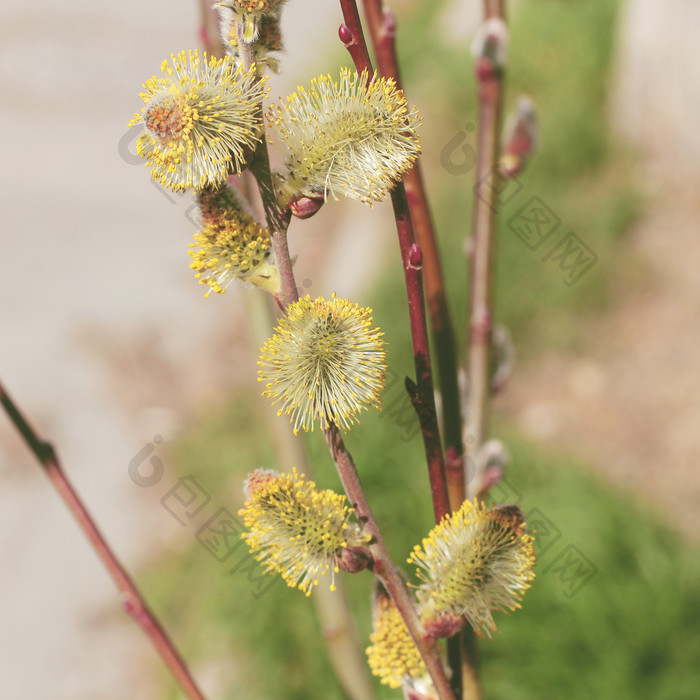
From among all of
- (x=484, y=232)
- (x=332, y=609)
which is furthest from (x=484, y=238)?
(x=332, y=609)

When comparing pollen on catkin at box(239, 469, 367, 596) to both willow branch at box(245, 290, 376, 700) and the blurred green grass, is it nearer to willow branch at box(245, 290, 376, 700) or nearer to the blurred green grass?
willow branch at box(245, 290, 376, 700)

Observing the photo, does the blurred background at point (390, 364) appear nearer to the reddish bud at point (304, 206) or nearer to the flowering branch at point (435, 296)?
the flowering branch at point (435, 296)

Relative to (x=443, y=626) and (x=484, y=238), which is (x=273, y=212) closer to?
(x=443, y=626)

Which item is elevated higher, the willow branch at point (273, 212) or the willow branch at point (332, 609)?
the willow branch at point (273, 212)

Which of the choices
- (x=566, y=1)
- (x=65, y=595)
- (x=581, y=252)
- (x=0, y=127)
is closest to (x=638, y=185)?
(x=581, y=252)

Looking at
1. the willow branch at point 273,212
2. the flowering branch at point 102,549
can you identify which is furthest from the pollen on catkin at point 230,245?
the flowering branch at point 102,549

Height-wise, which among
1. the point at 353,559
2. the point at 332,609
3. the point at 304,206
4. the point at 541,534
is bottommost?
the point at 541,534

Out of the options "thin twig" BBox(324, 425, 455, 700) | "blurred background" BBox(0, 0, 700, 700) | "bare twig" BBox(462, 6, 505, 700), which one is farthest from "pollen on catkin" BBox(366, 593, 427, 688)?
"blurred background" BBox(0, 0, 700, 700)
